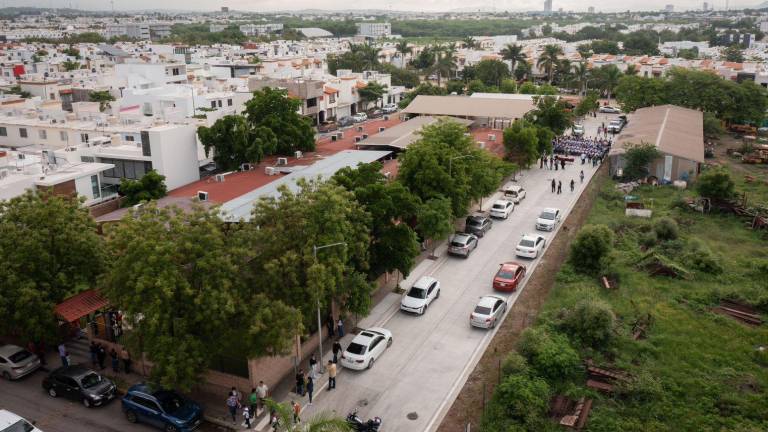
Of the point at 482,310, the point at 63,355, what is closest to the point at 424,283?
the point at 482,310

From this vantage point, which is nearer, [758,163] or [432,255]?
[432,255]

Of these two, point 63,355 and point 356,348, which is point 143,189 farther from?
point 356,348

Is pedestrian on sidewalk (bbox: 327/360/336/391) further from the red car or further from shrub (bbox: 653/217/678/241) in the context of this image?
shrub (bbox: 653/217/678/241)

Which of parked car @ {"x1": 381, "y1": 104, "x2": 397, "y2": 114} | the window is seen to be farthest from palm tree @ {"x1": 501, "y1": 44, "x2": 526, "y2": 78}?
the window

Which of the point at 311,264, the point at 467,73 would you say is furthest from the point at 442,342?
Answer: the point at 467,73

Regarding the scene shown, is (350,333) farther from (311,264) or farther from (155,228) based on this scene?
(155,228)

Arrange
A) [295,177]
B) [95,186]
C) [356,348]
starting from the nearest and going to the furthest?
[356,348] → [295,177] → [95,186]
